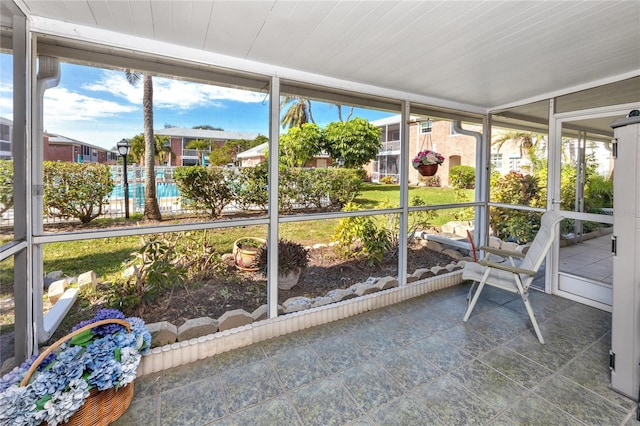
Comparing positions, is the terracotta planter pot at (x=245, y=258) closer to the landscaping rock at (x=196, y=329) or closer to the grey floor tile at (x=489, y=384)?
the landscaping rock at (x=196, y=329)

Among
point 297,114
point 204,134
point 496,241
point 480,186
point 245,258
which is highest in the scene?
point 297,114

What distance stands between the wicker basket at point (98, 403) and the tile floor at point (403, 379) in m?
0.09

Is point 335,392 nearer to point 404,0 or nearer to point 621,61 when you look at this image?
point 404,0

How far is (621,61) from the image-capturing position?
2537mm

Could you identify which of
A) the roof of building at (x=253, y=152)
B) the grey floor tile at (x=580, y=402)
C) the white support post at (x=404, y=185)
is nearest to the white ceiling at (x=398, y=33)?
the white support post at (x=404, y=185)

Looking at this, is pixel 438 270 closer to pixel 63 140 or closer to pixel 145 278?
pixel 145 278

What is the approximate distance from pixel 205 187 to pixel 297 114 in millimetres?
1395

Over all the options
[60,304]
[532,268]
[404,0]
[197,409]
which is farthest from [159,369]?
[532,268]

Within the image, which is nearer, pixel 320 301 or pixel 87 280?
pixel 87 280

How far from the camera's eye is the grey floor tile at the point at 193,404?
179 cm

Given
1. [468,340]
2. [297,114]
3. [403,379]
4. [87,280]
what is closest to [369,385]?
[403,379]

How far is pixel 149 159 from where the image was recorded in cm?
291

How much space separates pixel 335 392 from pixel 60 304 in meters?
2.35

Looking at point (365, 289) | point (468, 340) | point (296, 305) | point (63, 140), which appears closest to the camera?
point (63, 140)
